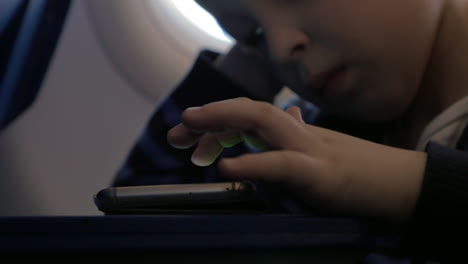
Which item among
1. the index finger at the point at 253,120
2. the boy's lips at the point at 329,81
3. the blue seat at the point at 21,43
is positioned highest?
the index finger at the point at 253,120

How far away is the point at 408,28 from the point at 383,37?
38 millimetres

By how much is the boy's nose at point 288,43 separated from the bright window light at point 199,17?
393 mm

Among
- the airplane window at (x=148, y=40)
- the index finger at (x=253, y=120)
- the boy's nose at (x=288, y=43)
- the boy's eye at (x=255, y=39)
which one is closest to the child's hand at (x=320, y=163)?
the index finger at (x=253, y=120)

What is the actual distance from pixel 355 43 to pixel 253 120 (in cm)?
28

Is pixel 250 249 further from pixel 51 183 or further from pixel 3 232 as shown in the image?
pixel 51 183

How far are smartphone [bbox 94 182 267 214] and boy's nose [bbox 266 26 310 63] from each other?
0.93 ft

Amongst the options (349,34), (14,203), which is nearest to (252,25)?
(349,34)

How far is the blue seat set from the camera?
62cm

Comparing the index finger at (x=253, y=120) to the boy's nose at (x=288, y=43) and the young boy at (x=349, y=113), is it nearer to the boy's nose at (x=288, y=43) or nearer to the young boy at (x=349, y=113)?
the young boy at (x=349, y=113)

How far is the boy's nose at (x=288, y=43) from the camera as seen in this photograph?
60 cm

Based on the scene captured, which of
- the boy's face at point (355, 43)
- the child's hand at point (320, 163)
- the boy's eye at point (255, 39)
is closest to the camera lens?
the child's hand at point (320, 163)

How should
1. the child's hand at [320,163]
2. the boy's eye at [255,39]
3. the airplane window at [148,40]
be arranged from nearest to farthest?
the child's hand at [320,163] → the boy's eye at [255,39] → the airplane window at [148,40]

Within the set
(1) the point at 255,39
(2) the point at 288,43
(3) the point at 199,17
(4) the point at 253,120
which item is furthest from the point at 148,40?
(4) the point at 253,120

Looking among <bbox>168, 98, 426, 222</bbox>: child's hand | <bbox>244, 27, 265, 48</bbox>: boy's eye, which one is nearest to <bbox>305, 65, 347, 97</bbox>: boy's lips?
<bbox>244, 27, 265, 48</bbox>: boy's eye
